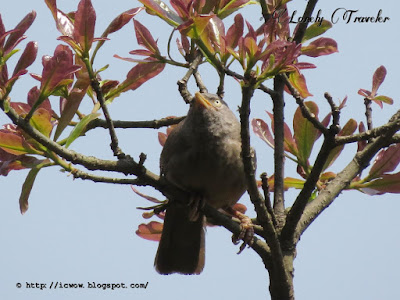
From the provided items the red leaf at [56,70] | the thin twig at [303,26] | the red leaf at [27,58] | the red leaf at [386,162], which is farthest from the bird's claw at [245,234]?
the red leaf at [27,58]

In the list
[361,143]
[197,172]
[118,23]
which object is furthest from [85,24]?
[361,143]

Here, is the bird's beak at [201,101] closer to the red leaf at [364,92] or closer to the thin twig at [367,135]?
the red leaf at [364,92]

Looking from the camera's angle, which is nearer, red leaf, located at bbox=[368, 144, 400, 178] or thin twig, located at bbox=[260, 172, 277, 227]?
thin twig, located at bbox=[260, 172, 277, 227]

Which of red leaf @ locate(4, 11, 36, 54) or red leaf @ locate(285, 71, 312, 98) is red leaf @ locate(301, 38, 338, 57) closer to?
red leaf @ locate(285, 71, 312, 98)

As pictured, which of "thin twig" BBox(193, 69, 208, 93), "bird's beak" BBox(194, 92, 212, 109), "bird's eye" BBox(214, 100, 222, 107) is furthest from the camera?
"bird's eye" BBox(214, 100, 222, 107)

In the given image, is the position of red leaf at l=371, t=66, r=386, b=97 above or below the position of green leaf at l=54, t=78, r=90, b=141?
above

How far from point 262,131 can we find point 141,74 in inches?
25.9

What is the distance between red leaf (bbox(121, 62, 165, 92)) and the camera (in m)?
2.63

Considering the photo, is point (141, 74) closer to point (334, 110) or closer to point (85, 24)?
point (85, 24)

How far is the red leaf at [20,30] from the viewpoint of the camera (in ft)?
7.00

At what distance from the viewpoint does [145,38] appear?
2668mm

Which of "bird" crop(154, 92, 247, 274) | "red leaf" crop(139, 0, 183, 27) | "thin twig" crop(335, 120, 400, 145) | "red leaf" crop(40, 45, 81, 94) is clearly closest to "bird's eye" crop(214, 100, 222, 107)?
"bird" crop(154, 92, 247, 274)

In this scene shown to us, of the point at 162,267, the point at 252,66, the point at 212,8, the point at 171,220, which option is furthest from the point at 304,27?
the point at 162,267

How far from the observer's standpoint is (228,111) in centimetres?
382
